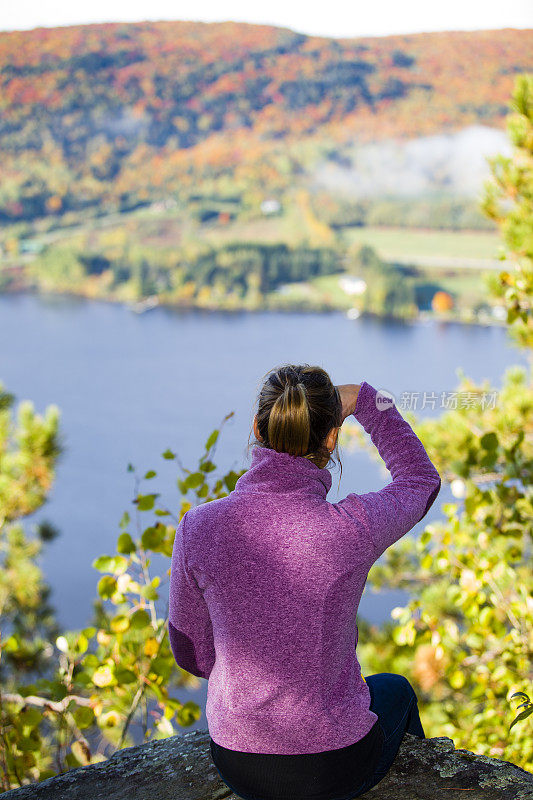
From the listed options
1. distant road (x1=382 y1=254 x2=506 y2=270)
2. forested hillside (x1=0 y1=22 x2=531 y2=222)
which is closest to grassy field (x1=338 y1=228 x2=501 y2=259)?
distant road (x1=382 y1=254 x2=506 y2=270)

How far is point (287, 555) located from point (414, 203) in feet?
90.4

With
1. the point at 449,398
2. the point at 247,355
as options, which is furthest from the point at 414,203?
the point at 449,398

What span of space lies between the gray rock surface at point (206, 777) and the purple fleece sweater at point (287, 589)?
20cm

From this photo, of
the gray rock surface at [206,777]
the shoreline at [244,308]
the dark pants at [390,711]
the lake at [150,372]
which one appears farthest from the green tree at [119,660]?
the shoreline at [244,308]

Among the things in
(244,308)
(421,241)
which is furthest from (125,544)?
(421,241)

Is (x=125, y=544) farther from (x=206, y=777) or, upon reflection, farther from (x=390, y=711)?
(x=390, y=711)

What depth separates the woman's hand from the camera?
0.94 m

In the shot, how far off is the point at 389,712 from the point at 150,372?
62.9 feet

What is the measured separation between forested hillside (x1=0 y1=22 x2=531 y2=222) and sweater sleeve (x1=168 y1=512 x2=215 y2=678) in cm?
2583

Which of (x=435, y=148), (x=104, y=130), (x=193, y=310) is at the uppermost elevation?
(x=104, y=130)

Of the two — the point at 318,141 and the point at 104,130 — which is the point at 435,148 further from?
the point at 104,130

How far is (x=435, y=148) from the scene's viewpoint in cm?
2611

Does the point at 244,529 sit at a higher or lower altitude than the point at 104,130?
lower

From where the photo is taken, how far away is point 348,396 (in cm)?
94
